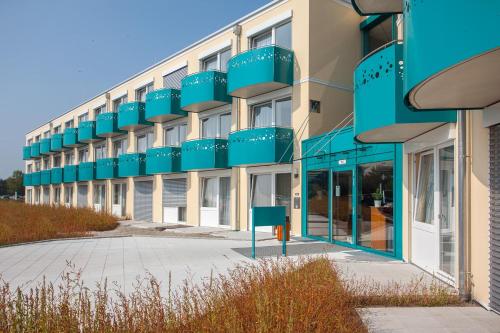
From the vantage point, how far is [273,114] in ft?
57.9

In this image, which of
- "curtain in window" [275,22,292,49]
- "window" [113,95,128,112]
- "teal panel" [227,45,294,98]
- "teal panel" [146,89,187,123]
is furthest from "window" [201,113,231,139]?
"window" [113,95,128,112]

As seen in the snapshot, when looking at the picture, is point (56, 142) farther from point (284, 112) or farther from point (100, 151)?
point (284, 112)

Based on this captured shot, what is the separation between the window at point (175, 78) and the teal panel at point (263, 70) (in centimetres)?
710

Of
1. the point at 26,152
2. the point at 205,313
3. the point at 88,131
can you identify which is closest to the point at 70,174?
the point at 88,131

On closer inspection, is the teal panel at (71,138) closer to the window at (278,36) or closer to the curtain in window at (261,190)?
the window at (278,36)

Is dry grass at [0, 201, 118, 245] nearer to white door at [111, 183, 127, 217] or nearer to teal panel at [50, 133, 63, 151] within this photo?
white door at [111, 183, 127, 217]

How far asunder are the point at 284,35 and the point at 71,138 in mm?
27375

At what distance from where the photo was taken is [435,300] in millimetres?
6121

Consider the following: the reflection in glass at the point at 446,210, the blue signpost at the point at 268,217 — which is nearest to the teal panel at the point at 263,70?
the blue signpost at the point at 268,217

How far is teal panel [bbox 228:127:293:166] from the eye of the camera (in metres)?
16.2

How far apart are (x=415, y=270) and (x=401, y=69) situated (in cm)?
419

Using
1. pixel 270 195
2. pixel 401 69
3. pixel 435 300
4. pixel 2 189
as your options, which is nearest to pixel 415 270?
pixel 435 300

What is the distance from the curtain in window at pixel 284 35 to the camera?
17.1m

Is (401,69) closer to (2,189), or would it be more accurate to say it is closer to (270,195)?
(270,195)
